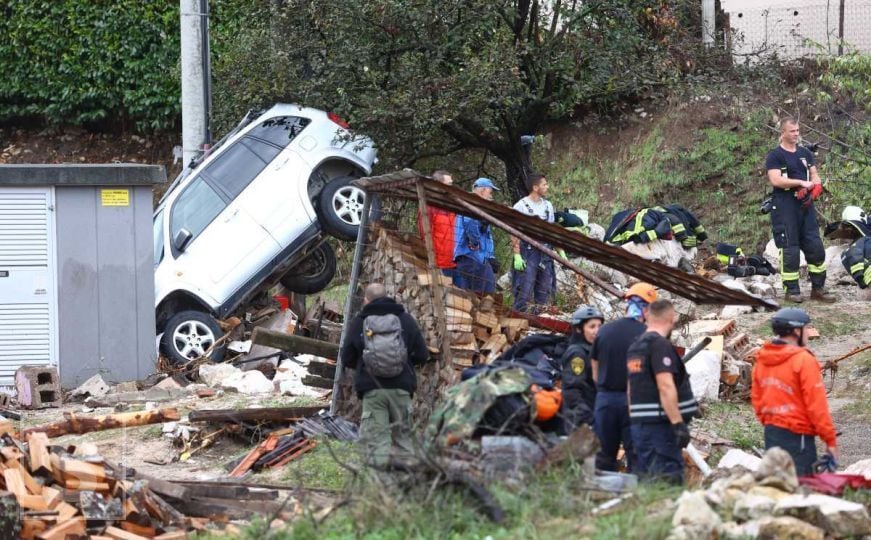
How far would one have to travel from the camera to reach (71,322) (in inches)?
573

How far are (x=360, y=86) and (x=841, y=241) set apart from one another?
21.4ft

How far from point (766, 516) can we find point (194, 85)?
12826 mm

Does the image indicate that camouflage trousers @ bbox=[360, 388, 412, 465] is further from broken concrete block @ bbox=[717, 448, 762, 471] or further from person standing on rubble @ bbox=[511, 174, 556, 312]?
person standing on rubble @ bbox=[511, 174, 556, 312]

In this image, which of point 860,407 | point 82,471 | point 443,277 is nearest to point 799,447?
point 443,277

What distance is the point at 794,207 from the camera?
46.5 feet

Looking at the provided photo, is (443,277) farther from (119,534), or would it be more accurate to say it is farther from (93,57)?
(93,57)

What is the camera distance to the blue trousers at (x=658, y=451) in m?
7.80

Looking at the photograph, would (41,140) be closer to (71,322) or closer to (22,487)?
(71,322)

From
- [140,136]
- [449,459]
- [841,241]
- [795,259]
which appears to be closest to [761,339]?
[795,259]

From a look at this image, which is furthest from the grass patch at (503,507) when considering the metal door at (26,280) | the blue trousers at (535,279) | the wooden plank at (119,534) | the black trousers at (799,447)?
the metal door at (26,280)

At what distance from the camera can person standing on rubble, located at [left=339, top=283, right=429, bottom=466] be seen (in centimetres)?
957

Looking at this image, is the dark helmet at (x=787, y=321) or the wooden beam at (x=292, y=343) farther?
the wooden beam at (x=292, y=343)

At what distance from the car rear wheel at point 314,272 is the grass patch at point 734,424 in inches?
248

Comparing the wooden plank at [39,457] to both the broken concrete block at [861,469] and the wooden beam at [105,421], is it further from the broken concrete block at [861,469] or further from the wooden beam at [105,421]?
the broken concrete block at [861,469]
